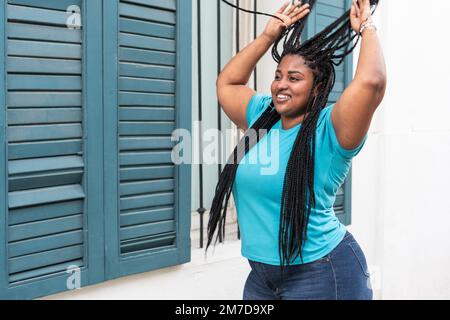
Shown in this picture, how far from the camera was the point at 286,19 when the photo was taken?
219 centimetres

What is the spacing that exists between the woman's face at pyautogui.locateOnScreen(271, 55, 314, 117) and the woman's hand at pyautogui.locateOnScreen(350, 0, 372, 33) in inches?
8.2

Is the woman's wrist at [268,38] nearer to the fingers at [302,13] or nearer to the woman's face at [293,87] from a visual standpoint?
the fingers at [302,13]

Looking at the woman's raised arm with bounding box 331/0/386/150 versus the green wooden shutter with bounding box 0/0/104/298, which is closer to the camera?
the woman's raised arm with bounding box 331/0/386/150

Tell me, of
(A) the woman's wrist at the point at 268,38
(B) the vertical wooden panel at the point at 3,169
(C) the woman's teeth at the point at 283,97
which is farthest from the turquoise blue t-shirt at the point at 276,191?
(B) the vertical wooden panel at the point at 3,169

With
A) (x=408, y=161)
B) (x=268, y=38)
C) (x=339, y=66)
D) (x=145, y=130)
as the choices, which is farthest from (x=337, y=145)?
(x=408, y=161)

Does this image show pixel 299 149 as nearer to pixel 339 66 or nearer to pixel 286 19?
pixel 286 19

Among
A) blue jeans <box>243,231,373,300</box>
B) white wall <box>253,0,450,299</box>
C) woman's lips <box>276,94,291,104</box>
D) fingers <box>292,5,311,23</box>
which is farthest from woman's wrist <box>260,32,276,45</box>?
white wall <box>253,0,450,299</box>

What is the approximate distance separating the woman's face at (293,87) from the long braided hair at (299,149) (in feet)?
0.07

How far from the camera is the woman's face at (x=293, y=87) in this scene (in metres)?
1.98

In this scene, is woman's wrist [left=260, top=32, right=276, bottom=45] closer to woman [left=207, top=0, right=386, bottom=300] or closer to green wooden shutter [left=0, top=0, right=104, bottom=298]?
woman [left=207, top=0, right=386, bottom=300]

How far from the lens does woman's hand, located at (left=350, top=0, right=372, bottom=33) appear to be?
6.21ft

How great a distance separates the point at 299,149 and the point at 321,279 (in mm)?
430
